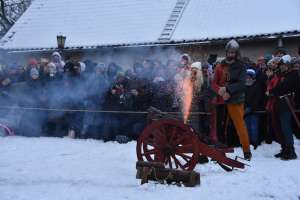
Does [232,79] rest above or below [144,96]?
above

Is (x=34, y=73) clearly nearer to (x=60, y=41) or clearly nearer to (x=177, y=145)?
(x=60, y=41)

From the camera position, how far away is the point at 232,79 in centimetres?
796

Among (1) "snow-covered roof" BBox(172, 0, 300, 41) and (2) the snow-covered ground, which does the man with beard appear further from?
(1) "snow-covered roof" BBox(172, 0, 300, 41)

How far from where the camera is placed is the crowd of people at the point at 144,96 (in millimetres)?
8742

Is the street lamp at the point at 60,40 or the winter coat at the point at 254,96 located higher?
the street lamp at the point at 60,40

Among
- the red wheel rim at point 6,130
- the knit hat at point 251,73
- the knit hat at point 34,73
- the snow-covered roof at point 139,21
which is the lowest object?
the red wheel rim at point 6,130

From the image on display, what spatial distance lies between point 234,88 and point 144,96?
3408 millimetres

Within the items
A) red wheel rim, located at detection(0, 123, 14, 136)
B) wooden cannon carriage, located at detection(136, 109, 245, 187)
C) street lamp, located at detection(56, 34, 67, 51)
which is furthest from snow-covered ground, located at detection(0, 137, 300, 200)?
street lamp, located at detection(56, 34, 67, 51)

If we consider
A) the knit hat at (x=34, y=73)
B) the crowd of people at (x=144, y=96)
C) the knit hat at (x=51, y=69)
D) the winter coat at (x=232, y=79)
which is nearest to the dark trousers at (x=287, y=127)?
the crowd of people at (x=144, y=96)

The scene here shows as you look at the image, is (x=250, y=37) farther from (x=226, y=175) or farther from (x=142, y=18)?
(x=226, y=175)

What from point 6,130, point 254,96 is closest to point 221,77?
point 254,96

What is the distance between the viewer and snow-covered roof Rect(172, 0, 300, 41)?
45.6 ft

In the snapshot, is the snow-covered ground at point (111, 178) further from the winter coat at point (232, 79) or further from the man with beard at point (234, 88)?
the winter coat at point (232, 79)

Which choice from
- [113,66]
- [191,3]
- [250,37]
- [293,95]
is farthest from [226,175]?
[191,3]
